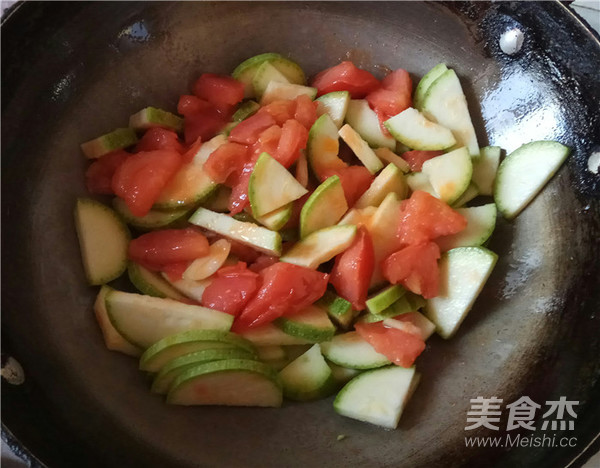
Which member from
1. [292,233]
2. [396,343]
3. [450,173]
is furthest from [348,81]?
[396,343]

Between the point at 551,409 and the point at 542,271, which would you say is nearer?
the point at 551,409

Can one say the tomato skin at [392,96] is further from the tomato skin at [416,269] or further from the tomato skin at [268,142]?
the tomato skin at [416,269]

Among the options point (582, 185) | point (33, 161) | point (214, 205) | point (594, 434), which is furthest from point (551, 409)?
point (33, 161)

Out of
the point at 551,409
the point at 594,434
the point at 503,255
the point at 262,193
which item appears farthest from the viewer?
the point at 503,255

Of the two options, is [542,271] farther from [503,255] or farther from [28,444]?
[28,444]

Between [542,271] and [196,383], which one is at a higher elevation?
[542,271]

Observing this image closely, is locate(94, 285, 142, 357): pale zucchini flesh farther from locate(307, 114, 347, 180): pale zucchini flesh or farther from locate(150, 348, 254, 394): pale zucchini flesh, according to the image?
locate(307, 114, 347, 180): pale zucchini flesh
